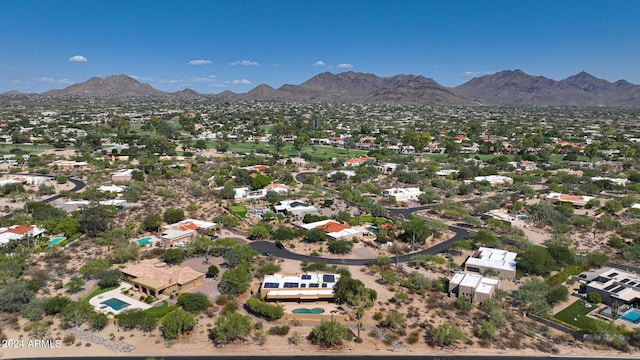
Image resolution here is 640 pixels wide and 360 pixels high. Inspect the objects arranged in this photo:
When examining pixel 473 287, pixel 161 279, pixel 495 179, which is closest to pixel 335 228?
pixel 473 287

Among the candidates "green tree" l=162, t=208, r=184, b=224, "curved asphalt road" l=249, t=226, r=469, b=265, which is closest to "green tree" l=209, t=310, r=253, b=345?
"curved asphalt road" l=249, t=226, r=469, b=265

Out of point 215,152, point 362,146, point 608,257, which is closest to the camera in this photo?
point 608,257

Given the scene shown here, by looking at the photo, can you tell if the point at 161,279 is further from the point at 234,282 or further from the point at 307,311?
the point at 307,311

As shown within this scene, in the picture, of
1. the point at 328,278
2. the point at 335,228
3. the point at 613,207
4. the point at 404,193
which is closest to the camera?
the point at 328,278

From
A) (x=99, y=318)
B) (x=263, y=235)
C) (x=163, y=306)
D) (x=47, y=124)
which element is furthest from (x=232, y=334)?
(x=47, y=124)

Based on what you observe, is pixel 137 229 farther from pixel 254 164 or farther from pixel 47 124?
pixel 47 124

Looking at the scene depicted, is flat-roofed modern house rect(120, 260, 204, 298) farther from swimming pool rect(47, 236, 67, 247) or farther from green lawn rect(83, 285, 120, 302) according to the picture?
swimming pool rect(47, 236, 67, 247)
